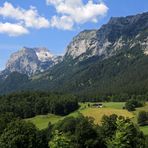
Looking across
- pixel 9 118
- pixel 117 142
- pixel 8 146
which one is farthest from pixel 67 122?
pixel 117 142

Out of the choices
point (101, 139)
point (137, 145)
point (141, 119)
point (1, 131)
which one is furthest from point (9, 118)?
point (141, 119)

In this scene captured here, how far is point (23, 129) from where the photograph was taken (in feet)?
351

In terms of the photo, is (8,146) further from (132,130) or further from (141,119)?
(141,119)

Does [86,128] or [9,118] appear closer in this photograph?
[86,128]

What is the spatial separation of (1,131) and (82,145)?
2321cm

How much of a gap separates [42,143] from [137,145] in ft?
78.3

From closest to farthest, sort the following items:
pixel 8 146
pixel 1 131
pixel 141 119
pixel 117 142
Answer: pixel 117 142 < pixel 8 146 < pixel 1 131 < pixel 141 119

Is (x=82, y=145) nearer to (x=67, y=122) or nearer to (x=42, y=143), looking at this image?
(x=42, y=143)

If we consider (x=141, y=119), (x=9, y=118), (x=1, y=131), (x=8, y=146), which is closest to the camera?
(x=8, y=146)

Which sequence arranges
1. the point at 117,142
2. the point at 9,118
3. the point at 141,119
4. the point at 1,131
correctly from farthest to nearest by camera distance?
the point at 141,119 → the point at 9,118 → the point at 1,131 → the point at 117,142

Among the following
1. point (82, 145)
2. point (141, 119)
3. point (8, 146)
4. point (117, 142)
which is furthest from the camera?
point (141, 119)

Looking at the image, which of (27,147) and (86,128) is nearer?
(27,147)

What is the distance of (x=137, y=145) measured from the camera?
349 feet

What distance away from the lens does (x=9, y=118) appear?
434 feet
